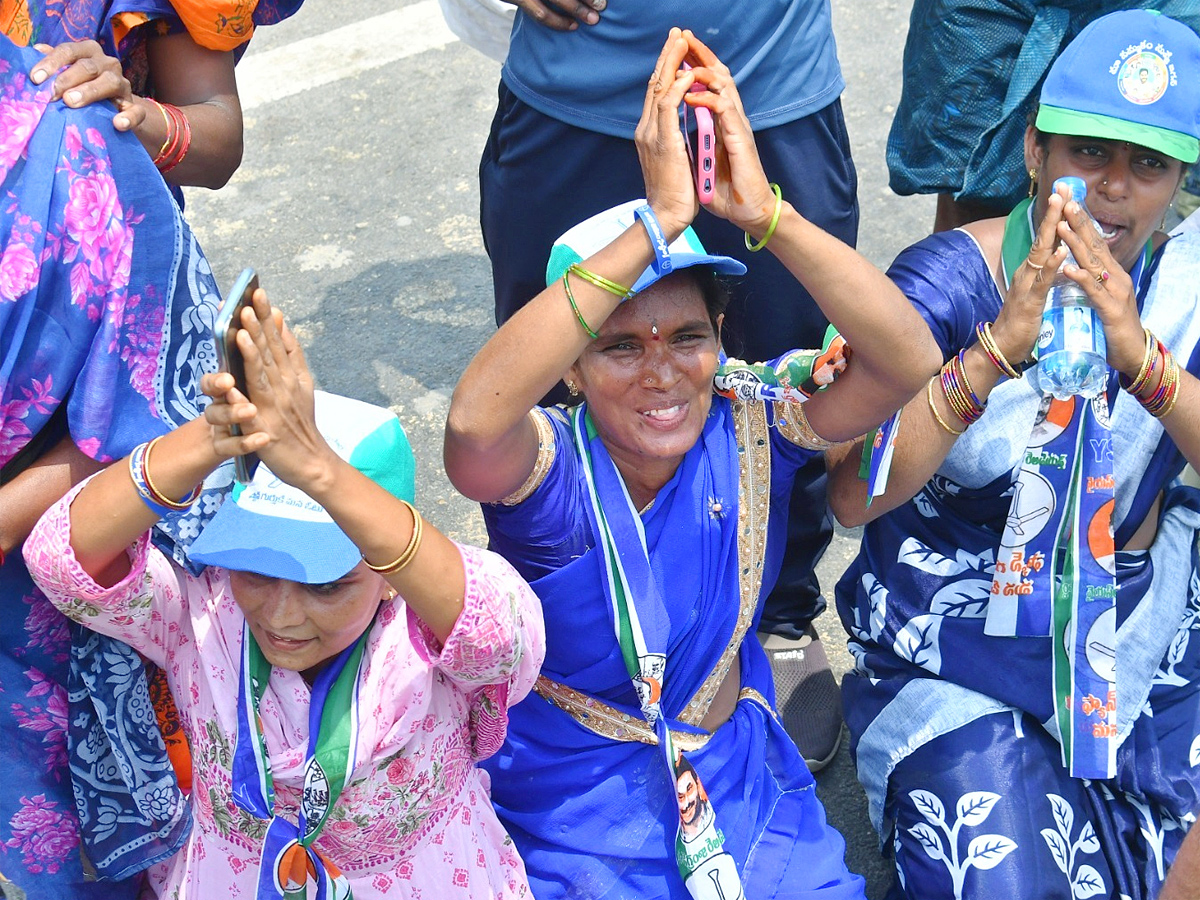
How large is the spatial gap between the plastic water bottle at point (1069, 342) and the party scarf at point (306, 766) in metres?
1.20

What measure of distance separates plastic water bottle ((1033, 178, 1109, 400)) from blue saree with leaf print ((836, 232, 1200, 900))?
227 millimetres

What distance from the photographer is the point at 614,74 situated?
283cm

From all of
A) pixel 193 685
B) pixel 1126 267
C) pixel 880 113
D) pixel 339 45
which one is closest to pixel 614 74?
pixel 1126 267

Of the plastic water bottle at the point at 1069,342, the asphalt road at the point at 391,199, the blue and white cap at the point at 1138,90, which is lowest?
the asphalt road at the point at 391,199

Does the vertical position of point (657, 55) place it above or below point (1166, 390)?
above

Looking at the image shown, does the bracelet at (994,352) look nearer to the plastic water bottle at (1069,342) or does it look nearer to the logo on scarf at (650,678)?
the plastic water bottle at (1069,342)

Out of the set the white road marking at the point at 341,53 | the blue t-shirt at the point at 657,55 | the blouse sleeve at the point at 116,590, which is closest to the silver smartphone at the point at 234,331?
the blouse sleeve at the point at 116,590

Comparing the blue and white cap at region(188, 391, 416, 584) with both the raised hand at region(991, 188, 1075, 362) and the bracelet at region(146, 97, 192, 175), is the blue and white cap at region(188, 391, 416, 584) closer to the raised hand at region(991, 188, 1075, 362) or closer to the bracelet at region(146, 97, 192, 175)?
the bracelet at region(146, 97, 192, 175)

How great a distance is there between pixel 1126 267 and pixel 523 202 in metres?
1.26

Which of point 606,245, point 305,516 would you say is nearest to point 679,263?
point 606,245

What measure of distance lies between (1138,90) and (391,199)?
3.25 meters

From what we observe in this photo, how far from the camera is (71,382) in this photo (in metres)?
2.28

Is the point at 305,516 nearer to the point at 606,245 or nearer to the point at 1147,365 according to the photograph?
the point at 606,245

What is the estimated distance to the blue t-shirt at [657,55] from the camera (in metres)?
2.76
